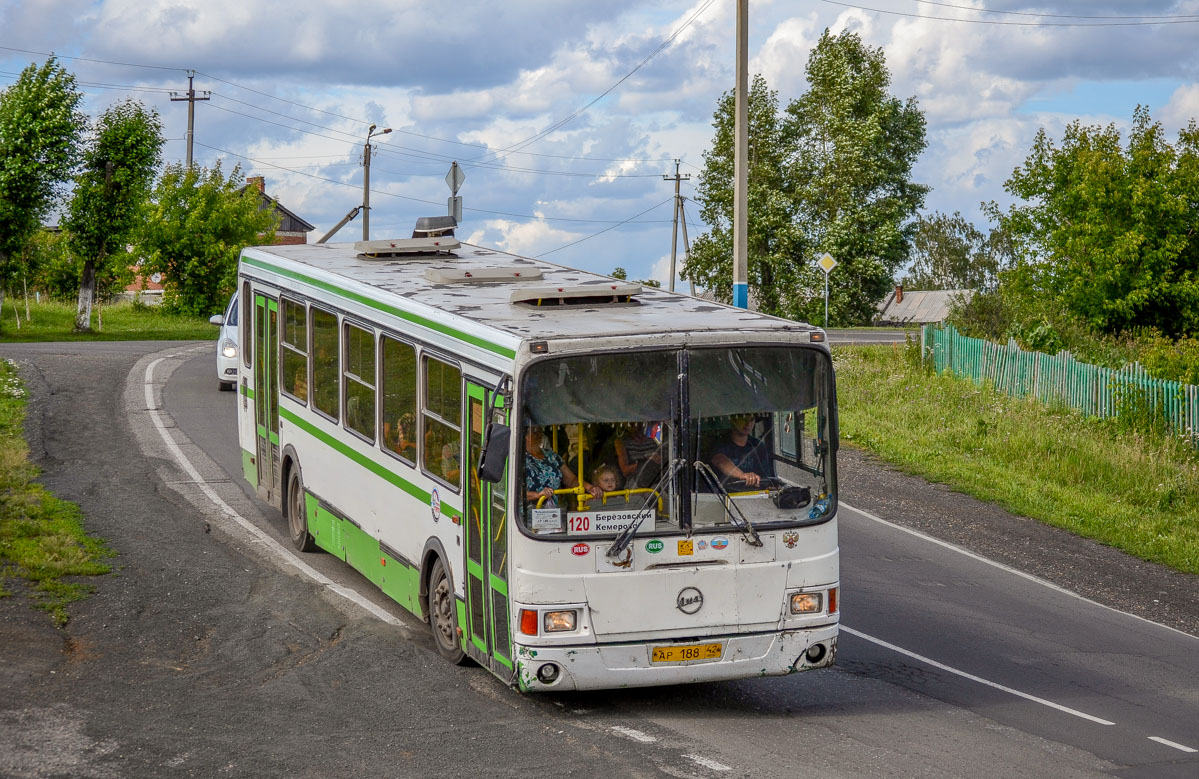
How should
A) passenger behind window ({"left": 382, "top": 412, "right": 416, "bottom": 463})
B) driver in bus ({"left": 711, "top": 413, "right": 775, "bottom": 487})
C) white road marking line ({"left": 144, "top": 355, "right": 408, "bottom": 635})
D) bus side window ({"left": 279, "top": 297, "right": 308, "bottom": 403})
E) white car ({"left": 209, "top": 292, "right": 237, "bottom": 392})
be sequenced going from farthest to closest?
white car ({"left": 209, "top": 292, "right": 237, "bottom": 392}), bus side window ({"left": 279, "top": 297, "right": 308, "bottom": 403}), white road marking line ({"left": 144, "top": 355, "right": 408, "bottom": 635}), passenger behind window ({"left": 382, "top": 412, "right": 416, "bottom": 463}), driver in bus ({"left": 711, "top": 413, "right": 775, "bottom": 487})

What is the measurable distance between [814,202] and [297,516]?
4333 cm

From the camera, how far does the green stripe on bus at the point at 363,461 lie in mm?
9852

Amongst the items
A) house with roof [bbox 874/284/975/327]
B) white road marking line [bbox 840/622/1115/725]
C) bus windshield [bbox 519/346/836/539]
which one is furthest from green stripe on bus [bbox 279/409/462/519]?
house with roof [bbox 874/284/975/327]

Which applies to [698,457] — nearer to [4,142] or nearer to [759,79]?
[4,142]

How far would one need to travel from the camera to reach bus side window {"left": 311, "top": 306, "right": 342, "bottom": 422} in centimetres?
1184

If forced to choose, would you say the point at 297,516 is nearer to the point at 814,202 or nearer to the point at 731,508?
the point at 731,508

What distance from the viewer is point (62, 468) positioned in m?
16.8

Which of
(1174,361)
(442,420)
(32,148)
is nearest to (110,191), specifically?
(32,148)

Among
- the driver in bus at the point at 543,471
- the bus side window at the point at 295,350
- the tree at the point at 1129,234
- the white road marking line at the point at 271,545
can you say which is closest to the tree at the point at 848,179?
the tree at the point at 1129,234

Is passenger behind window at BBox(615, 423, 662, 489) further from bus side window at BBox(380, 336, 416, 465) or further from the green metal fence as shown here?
the green metal fence

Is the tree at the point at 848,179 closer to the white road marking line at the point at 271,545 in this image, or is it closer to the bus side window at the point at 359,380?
the white road marking line at the point at 271,545

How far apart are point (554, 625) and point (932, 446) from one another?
47.0 feet

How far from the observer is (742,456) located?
8547 millimetres

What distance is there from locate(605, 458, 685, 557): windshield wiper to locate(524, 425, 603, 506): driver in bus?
0.28 m
